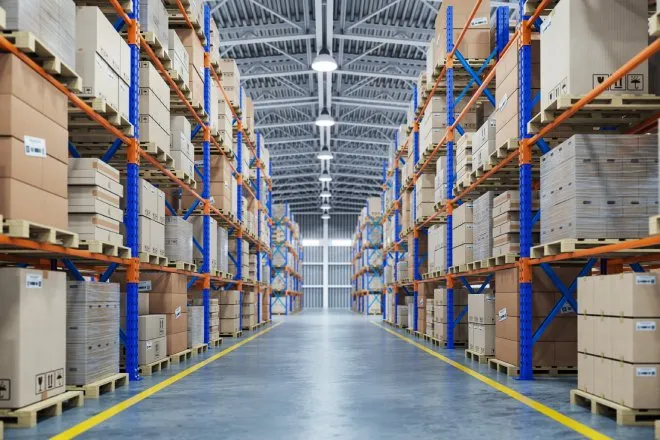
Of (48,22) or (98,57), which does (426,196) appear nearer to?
(98,57)

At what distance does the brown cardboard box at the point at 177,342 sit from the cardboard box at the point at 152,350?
1.14 feet

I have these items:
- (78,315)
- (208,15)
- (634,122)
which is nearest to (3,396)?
(78,315)

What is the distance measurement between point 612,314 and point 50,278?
404cm

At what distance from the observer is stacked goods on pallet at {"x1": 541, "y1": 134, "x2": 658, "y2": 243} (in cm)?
581

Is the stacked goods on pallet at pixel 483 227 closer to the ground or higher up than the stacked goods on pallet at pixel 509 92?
closer to the ground

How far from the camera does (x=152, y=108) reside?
8.20m

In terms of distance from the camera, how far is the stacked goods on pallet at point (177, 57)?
9.23 m

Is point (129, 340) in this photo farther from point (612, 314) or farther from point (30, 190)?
point (612, 314)

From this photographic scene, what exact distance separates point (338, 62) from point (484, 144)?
13.0 m

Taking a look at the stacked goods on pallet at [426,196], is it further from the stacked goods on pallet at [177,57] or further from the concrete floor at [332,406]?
the stacked goods on pallet at [177,57]

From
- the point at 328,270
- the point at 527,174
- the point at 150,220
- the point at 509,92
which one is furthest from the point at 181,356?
the point at 328,270

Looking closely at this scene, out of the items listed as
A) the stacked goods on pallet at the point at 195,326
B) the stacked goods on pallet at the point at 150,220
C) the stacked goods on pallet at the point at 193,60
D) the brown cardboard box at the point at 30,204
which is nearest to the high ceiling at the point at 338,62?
the stacked goods on pallet at the point at 193,60

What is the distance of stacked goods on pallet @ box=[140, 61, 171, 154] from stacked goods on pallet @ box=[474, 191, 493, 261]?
4.04 metres

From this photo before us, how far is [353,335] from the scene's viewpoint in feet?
50.6
